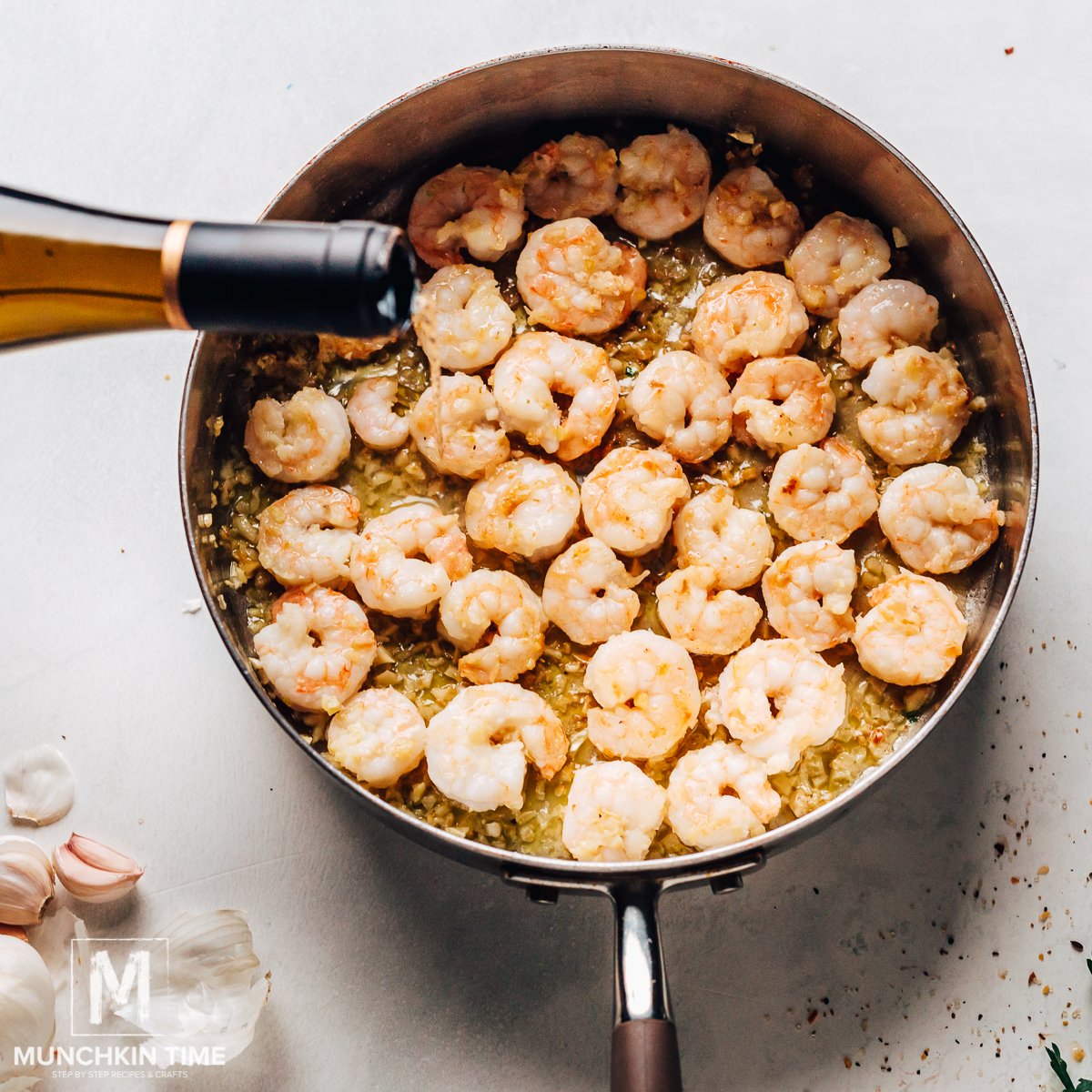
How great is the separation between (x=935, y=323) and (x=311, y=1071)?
2161 millimetres

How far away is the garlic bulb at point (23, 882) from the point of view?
7.99 ft

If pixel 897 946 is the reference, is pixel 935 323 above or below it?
above

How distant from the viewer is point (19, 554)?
259 cm

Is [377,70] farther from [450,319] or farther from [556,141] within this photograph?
[450,319]

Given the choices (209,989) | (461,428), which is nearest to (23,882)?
(209,989)

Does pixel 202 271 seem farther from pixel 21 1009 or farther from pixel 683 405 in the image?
pixel 21 1009

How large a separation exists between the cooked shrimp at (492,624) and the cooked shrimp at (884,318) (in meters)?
0.92

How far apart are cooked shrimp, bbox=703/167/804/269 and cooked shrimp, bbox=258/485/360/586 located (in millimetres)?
1031

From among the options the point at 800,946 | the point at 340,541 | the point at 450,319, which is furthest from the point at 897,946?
the point at 450,319

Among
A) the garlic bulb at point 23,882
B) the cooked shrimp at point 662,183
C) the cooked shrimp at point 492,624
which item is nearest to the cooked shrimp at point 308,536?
the cooked shrimp at point 492,624

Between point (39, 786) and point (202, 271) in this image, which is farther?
point (39, 786)

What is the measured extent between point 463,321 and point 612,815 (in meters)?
1.10

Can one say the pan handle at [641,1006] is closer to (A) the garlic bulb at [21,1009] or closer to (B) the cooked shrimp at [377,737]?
(B) the cooked shrimp at [377,737]

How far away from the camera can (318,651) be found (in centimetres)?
234
